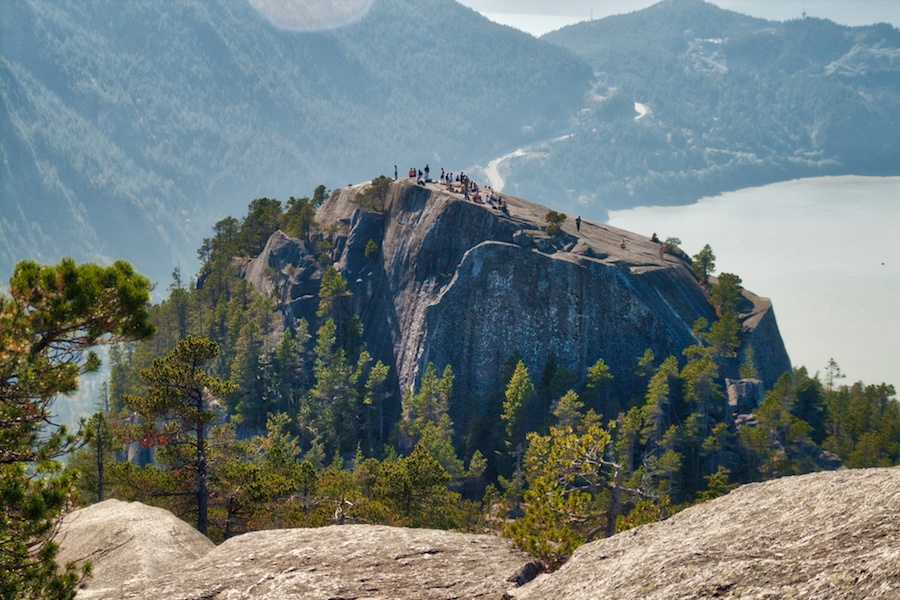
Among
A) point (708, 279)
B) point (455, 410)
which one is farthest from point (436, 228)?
point (708, 279)

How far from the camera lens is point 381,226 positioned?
111 m

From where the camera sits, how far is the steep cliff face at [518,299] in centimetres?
8912

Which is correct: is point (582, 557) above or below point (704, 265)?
below

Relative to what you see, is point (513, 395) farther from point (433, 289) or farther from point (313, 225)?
point (313, 225)

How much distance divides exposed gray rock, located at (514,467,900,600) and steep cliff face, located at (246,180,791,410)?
68.4m

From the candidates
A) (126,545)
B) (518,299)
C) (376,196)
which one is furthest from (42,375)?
(376,196)

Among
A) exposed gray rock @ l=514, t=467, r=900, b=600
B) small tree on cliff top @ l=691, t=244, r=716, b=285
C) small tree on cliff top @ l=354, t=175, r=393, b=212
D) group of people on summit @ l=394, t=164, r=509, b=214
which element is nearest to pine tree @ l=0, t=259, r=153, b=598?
exposed gray rock @ l=514, t=467, r=900, b=600

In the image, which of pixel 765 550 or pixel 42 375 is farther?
pixel 42 375

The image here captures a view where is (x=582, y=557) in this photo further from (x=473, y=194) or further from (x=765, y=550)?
(x=473, y=194)

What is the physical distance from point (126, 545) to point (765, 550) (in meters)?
21.8

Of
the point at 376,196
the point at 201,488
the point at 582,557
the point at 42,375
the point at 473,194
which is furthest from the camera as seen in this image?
the point at 376,196

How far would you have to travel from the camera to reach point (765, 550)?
1608 cm

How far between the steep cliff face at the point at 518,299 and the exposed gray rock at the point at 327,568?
Answer: 64.7 m

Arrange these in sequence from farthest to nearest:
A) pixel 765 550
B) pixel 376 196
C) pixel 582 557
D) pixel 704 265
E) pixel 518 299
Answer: pixel 376 196, pixel 704 265, pixel 518 299, pixel 582 557, pixel 765 550
